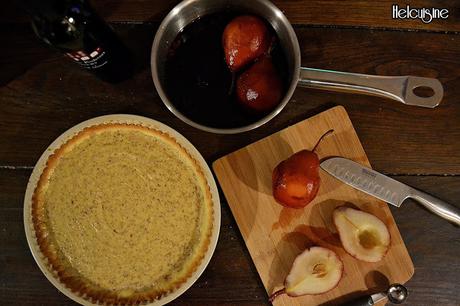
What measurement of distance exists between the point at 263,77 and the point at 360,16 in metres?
0.28

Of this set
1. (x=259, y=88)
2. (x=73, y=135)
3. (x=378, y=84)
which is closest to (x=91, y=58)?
(x=73, y=135)

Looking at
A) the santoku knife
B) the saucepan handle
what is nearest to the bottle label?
the saucepan handle

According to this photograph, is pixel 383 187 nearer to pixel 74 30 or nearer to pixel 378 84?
pixel 378 84

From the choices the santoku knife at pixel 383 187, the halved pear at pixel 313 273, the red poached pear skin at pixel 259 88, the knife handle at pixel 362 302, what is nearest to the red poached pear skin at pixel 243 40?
the red poached pear skin at pixel 259 88

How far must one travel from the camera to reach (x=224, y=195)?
950 mm

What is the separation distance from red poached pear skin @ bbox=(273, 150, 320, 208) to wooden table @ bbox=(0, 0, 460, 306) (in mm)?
110

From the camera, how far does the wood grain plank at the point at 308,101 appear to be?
964 mm

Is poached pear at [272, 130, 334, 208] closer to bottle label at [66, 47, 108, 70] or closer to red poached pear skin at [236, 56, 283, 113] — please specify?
red poached pear skin at [236, 56, 283, 113]

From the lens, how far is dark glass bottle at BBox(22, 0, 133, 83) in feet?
2.34

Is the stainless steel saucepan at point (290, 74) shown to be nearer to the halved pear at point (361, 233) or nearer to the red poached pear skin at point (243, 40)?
the red poached pear skin at point (243, 40)

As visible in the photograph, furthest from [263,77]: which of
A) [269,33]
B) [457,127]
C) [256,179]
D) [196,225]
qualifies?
[457,127]

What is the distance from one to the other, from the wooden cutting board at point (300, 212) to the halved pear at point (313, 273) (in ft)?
0.09

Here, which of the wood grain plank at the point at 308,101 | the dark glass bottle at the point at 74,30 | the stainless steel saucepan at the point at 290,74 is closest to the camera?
the dark glass bottle at the point at 74,30

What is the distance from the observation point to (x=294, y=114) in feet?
3.22
